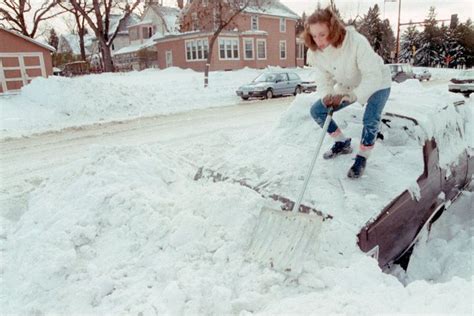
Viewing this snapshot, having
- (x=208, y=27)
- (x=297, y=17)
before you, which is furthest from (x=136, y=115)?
(x=297, y=17)

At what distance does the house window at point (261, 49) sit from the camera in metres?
33.1

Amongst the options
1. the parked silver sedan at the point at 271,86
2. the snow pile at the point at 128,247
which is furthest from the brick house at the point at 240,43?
the snow pile at the point at 128,247

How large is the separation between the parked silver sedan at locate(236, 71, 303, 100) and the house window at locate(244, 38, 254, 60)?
14.9 meters

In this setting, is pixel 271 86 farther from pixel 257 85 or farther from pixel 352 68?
pixel 352 68

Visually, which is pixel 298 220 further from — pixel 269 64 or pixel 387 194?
pixel 269 64

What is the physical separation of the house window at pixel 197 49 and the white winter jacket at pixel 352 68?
2927cm

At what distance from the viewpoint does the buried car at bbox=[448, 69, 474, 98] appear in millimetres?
16297

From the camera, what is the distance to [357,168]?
10.5 ft

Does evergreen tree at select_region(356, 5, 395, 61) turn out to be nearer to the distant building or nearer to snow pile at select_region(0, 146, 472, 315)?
the distant building

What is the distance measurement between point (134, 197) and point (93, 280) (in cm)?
103

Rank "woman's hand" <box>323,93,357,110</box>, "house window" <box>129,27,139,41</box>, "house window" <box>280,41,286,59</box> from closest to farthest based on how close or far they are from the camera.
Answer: "woman's hand" <box>323,93,357,110</box>
"house window" <box>280,41,286,59</box>
"house window" <box>129,27,139,41</box>

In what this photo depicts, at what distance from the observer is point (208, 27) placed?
2747 centimetres

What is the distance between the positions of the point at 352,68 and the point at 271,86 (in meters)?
13.8

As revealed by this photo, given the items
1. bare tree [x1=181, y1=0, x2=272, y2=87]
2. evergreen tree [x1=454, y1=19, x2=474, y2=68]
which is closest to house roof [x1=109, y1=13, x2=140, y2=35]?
bare tree [x1=181, y1=0, x2=272, y2=87]
